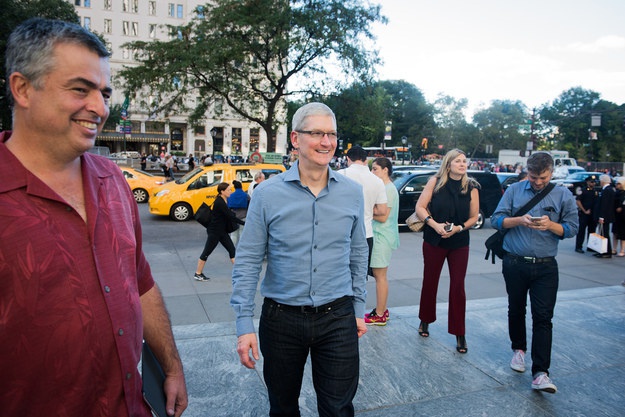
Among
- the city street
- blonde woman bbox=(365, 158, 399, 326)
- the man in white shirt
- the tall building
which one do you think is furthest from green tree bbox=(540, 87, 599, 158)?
the man in white shirt

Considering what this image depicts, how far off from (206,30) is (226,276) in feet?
51.8

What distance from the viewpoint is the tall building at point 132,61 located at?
66750mm

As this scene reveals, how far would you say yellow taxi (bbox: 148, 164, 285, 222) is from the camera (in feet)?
45.4

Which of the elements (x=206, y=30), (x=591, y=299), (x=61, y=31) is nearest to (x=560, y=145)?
(x=206, y=30)

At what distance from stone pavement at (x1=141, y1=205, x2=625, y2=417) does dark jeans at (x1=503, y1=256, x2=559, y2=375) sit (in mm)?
293

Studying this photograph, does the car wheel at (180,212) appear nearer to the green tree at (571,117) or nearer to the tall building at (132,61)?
the tall building at (132,61)

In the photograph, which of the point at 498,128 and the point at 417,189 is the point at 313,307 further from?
the point at 498,128

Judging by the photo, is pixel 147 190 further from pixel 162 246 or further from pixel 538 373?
pixel 538 373

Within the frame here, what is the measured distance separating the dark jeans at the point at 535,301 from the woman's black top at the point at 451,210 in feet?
1.74

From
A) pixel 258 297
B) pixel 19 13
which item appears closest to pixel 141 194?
pixel 258 297

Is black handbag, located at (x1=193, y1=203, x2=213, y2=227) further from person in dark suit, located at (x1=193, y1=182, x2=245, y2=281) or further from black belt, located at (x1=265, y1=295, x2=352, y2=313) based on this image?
black belt, located at (x1=265, y1=295, x2=352, y2=313)

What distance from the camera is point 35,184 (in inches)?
51.5

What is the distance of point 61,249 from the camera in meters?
1.31

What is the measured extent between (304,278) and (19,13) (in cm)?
2868
